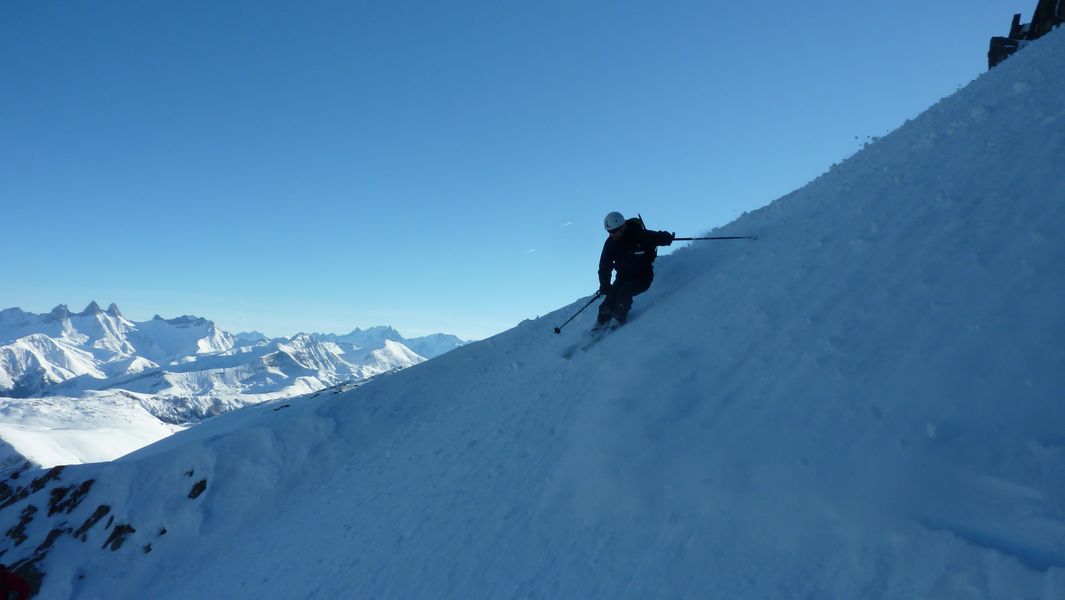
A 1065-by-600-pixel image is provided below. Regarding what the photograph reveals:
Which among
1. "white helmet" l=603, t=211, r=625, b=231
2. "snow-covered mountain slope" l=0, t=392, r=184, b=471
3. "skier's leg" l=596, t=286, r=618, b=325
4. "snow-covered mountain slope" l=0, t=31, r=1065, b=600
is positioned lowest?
"snow-covered mountain slope" l=0, t=31, r=1065, b=600

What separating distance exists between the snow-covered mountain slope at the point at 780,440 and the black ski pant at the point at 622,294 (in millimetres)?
873

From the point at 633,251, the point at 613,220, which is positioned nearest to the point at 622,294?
the point at 633,251

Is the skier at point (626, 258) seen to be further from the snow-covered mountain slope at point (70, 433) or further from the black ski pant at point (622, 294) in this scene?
the snow-covered mountain slope at point (70, 433)

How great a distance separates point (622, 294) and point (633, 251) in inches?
46.6

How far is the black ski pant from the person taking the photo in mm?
13672

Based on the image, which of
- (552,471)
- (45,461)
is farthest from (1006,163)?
(45,461)

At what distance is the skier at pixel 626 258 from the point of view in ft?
43.7

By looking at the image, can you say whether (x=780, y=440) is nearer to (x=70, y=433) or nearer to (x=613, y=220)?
(x=613, y=220)

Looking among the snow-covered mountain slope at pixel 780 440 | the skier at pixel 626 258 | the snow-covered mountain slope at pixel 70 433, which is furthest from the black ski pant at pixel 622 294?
the snow-covered mountain slope at pixel 70 433

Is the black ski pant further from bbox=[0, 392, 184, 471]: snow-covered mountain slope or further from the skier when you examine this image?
bbox=[0, 392, 184, 471]: snow-covered mountain slope

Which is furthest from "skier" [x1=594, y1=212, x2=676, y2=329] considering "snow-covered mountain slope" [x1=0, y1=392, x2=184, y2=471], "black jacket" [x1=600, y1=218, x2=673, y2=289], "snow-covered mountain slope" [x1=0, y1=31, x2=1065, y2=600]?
"snow-covered mountain slope" [x1=0, y1=392, x2=184, y2=471]

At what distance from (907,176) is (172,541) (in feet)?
72.1

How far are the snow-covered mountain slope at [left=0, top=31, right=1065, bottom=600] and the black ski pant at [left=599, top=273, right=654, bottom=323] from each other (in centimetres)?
87

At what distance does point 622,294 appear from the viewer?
13758 mm
